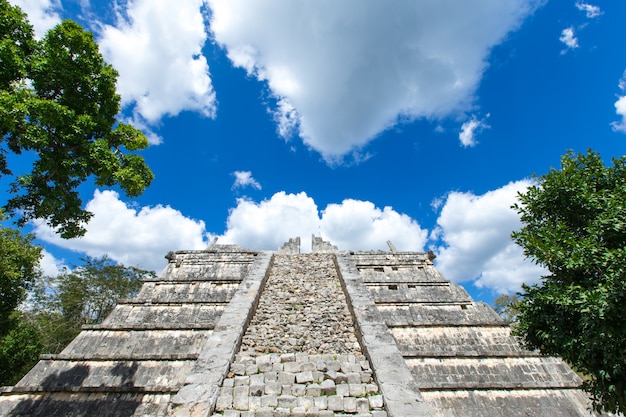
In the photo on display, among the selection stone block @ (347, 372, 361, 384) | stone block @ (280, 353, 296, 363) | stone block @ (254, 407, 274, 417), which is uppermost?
stone block @ (280, 353, 296, 363)

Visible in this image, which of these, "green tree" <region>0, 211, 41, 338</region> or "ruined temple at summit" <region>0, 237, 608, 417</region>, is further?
"green tree" <region>0, 211, 41, 338</region>

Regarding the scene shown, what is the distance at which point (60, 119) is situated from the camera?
21.1 feet

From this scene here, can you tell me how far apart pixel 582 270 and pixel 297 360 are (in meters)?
5.91

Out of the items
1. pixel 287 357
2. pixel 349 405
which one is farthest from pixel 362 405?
pixel 287 357

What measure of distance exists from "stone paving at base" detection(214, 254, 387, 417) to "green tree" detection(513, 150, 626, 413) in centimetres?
371

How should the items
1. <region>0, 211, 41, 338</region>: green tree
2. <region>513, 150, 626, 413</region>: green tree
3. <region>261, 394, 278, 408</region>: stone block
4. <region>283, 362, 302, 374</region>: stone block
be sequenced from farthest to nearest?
<region>0, 211, 41, 338</region>: green tree, <region>283, 362, 302, 374</region>: stone block, <region>261, 394, 278, 408</region>: stone block, <region>513, 150, 626, 413</region>: green tree

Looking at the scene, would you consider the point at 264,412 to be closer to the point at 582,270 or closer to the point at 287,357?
the point at 287,357

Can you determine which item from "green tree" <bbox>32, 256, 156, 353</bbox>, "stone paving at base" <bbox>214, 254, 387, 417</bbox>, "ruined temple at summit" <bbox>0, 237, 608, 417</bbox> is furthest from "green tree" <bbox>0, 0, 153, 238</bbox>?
"green tree" <bbox>32, 256, 156, 353</bbox>

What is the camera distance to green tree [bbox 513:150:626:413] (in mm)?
4910

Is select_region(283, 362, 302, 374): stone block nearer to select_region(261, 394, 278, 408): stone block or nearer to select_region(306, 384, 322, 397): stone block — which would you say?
select_region(306, 384, 322, 397): stone block

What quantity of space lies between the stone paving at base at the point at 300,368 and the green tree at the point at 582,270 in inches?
146

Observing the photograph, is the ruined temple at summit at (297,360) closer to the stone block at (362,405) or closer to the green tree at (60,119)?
the stone block at (362,405)

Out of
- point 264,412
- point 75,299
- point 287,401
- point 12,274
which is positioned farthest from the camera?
point 75,299

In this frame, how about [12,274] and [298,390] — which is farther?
[12,274]
